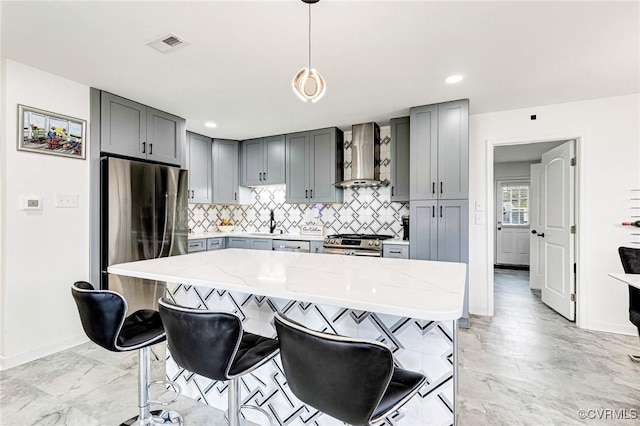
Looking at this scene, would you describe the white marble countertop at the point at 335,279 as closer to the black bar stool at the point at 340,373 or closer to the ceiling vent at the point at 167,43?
the black bar stool at the point at 340,373

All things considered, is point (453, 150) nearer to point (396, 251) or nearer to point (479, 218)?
point (479, 218)

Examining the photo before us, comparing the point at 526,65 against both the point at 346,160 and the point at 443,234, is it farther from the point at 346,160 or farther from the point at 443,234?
the point at 346,160

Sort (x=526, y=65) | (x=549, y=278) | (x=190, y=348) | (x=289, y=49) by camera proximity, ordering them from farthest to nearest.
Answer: (x=549, y=278)
(x=526, y=65)
(x=289, y=49)
(x=190, y=348)

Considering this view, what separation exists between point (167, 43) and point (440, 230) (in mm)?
2967

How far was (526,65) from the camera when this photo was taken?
2420 millimetres

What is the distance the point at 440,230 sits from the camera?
10.9 ft

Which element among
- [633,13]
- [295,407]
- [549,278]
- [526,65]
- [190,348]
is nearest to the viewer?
[190,348]

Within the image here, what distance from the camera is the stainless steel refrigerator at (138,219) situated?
2.94m

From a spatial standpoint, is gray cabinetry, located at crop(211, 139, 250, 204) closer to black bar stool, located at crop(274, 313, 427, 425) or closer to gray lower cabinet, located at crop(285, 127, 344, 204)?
gray lower cabinet, located at crop(285, 127, 344, 204)

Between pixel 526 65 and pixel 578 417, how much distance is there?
2.44 m

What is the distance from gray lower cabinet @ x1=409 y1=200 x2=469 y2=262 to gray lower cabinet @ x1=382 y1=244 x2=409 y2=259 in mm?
63

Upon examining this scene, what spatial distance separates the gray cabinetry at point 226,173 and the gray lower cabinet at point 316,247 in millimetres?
1613

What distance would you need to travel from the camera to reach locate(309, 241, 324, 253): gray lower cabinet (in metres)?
3.99

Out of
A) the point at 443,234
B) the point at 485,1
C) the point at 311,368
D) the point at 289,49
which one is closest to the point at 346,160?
the point at 443,234
